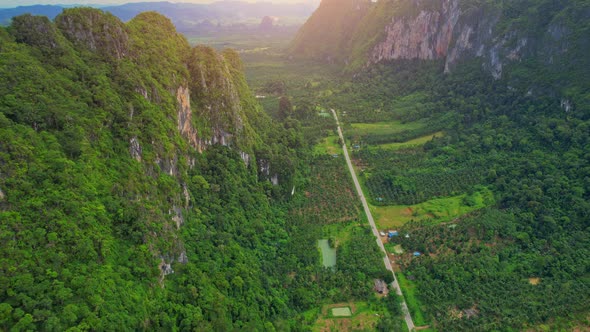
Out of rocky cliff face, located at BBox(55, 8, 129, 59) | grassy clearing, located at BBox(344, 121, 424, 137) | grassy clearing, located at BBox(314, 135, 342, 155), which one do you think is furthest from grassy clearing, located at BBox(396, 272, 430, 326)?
grassy clearing, located at BBox(344, 121, 424, 137)

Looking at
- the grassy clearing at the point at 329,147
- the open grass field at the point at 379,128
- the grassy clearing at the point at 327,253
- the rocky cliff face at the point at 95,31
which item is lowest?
the grassy clearing at the point at 327,253

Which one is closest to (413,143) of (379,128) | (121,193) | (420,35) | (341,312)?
(379,128)

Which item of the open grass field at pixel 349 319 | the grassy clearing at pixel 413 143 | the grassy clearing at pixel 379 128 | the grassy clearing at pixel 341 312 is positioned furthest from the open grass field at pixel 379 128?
the grassy clearing at pixel 341 312

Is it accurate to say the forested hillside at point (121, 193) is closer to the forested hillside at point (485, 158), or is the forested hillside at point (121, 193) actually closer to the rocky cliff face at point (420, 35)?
the forested hillside at point (485, 158)

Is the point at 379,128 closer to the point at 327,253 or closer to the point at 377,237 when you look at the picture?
the point at 377,237

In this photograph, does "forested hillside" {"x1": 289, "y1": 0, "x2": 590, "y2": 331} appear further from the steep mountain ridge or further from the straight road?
the straight road

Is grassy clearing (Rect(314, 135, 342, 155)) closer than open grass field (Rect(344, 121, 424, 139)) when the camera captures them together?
Yes
